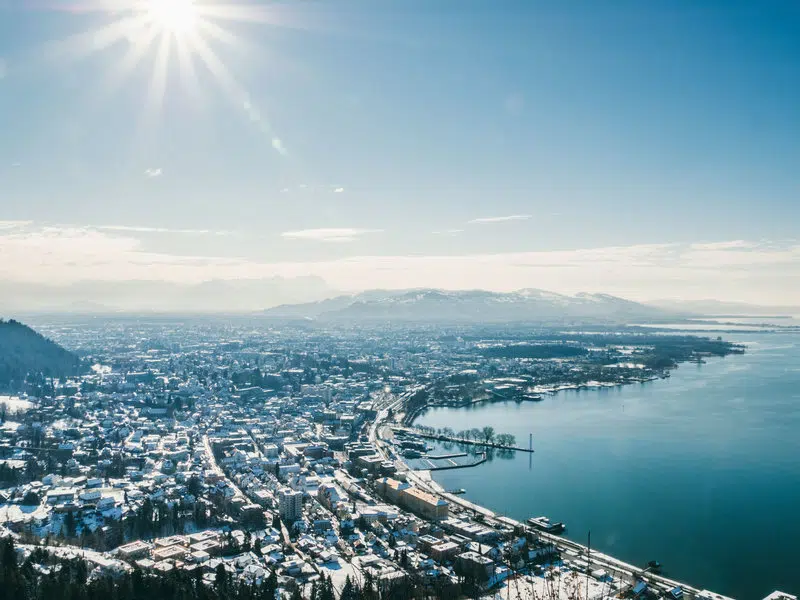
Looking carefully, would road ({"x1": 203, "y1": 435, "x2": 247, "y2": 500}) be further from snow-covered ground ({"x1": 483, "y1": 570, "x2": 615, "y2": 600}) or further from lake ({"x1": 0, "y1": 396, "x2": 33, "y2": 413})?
lake ({"x1": 0, "y1": 396, "x2": 33, "y2": 413})

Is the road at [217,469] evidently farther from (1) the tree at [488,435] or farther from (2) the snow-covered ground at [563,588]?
(1) the tree at [488,435]

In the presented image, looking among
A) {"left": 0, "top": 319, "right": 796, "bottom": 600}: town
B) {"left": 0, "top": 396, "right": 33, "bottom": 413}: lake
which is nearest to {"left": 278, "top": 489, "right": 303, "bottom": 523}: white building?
{"left": 0, "top": 319, "right": 796, "bottom": 600}: town

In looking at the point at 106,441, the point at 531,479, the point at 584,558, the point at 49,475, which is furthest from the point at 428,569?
the point at 106,441

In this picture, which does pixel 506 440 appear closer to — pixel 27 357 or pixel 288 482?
pixel 288 482

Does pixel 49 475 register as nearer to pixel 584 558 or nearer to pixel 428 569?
pixel 428 569

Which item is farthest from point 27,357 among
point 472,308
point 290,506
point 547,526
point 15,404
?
point 472,308
